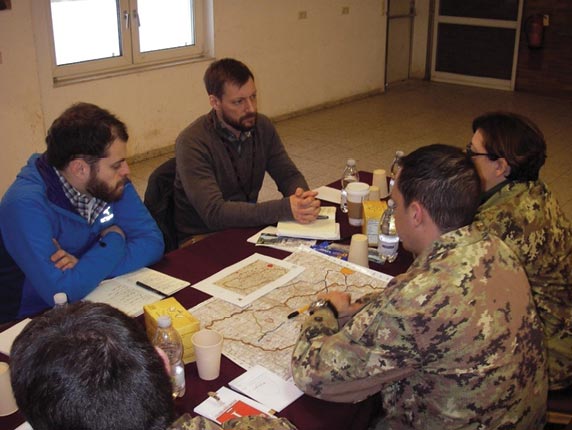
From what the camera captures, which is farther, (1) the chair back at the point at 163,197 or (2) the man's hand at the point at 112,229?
(1) the chair back at the point at 163,197

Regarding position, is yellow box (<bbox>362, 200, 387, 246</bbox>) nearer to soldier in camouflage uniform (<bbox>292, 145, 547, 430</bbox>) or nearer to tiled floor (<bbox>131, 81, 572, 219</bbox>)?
soldier in camouflage uniform (<bbox>292, 145, 547, 430</bbox>)

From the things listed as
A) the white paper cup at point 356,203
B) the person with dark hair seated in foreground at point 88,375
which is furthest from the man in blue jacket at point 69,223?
the person with dark hair seated in foreground at point 88,375

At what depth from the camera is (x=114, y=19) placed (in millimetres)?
5660

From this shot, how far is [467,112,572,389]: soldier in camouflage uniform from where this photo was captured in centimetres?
231

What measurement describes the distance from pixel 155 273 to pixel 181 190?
0.89m

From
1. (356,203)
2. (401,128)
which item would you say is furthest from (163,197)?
(401,128)

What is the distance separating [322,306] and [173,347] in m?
0.48

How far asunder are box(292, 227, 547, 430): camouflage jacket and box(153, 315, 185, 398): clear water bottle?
307mm

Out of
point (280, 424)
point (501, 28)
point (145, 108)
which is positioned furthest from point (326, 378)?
point (501, 28)

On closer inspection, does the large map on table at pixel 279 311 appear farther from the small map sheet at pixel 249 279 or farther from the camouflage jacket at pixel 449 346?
the camouflage jacket at pixel 449 346

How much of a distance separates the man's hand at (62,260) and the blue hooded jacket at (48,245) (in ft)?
0.06

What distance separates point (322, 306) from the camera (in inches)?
80.8

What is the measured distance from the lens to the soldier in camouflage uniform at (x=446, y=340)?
164 cm

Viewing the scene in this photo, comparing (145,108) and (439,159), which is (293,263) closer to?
(439,159)
